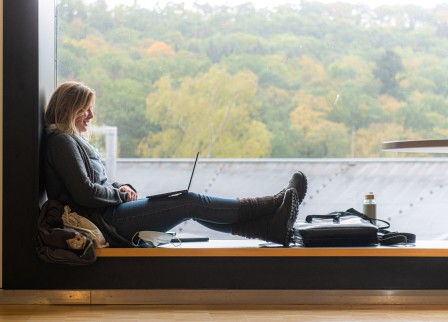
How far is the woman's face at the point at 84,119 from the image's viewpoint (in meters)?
3.17

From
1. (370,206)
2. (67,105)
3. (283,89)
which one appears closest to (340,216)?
(370,206)

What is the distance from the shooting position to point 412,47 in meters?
3.73

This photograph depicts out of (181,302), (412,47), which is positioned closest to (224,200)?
(181,302)

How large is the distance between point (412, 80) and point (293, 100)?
0.58 meters

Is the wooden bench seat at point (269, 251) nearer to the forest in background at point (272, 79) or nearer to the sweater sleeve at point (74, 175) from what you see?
the sweater sleeve at point (74, 175)

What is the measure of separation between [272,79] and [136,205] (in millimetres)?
1021

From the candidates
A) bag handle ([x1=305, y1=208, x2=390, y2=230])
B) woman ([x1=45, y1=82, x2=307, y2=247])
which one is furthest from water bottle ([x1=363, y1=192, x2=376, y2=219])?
woman ([x1=45, y1=82, x2=307, y2=247])

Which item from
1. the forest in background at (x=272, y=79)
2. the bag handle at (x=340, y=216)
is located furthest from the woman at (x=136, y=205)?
the forest in background at (x=272, y=79)

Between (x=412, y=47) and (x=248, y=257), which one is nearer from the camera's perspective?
Result: (x=248, y=257)

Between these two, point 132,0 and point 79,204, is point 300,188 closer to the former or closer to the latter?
point 79,204

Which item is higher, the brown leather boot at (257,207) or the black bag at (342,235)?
the brown leather boot at (257,207)

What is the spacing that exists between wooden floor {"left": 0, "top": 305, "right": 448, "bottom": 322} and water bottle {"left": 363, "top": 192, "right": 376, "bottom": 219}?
59 centimetres

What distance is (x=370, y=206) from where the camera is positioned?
11.6 ft

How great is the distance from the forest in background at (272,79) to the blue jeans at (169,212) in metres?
0.62
